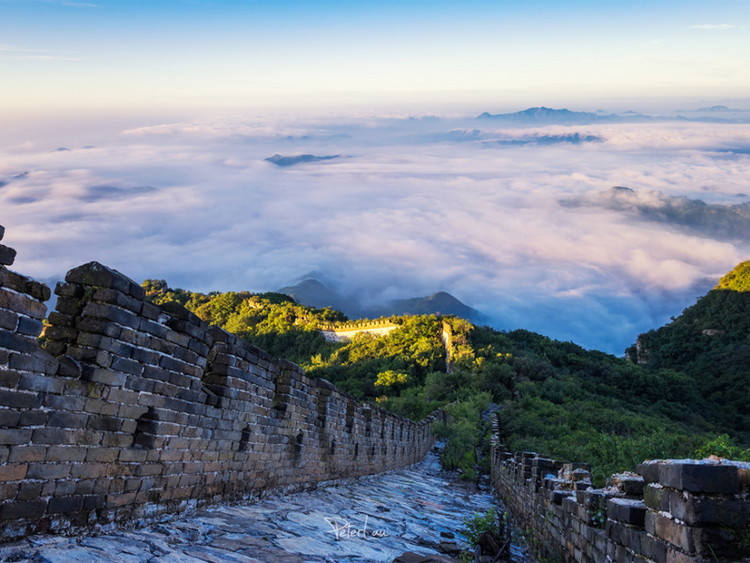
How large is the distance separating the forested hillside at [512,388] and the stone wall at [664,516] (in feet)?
9.90

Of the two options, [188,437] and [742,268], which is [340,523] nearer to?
[188,437]

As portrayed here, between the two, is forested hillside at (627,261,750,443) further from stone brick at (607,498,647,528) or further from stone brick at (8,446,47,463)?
stone brick at (8,446,47,463)

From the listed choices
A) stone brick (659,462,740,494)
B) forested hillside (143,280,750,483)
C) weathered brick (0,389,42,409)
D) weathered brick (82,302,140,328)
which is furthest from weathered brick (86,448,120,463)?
forested hillside (143,280,750,483)

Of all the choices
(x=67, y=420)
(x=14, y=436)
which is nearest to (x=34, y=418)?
(x=14, y=436)

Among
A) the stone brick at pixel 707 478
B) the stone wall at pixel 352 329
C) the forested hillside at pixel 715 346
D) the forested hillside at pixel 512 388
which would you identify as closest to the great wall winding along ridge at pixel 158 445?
the stone brick at pixel 707 478

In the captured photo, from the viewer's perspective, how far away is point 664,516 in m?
3.05

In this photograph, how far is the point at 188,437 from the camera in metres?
5.48

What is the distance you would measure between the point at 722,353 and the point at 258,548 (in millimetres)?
58107

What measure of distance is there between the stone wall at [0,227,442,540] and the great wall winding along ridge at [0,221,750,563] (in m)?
0.01

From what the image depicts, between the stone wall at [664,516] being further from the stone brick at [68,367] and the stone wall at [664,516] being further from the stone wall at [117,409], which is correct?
the stone brick at [68,367]

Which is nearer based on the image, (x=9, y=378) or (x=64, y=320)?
(x=9, y=378)

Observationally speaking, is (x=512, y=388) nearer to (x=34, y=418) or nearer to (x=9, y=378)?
(x=34, y=418)

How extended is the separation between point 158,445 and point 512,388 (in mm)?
30651

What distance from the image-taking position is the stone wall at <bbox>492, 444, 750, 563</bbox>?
2721mm
